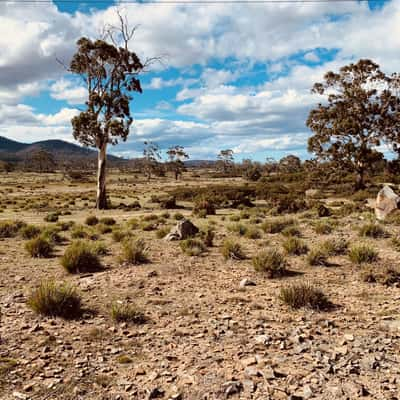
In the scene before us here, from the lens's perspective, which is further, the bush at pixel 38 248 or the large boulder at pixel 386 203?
the large boulder at pixel 386 203

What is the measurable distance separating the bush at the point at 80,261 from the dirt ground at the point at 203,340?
29cm

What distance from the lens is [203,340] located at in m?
5.37

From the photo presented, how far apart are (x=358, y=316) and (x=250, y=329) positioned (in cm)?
198

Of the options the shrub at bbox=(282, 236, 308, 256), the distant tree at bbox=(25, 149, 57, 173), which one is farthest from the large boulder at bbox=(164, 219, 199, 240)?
the distant tree at bbox=(25, 149, 57, 173)

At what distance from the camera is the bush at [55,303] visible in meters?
6.13

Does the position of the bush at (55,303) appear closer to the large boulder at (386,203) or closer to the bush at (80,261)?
the bush at (80,261)

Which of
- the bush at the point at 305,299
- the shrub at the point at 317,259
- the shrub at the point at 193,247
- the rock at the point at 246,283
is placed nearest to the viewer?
the bush at the point at 305,299

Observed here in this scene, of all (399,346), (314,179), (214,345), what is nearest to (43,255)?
(214,345)

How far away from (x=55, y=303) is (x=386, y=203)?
52.1 ft

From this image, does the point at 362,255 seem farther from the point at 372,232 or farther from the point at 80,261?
the point at 80,261

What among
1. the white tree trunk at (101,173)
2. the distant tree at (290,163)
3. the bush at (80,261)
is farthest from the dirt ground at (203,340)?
the distant tree at (290,163)

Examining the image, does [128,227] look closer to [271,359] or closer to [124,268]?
[124,268]

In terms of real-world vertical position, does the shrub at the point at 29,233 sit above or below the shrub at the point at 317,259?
below

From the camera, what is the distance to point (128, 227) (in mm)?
16359
